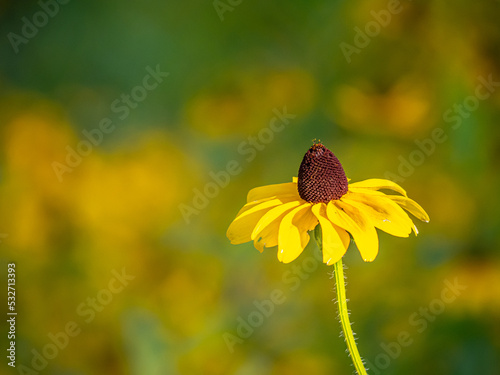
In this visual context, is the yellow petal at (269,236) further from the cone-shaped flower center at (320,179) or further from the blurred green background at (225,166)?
the blurred green background at (225,166)

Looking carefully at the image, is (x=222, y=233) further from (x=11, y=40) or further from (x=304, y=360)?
(x=11, y=40)

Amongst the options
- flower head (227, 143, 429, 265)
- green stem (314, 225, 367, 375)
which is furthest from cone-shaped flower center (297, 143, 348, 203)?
green stem (314, 225, 367, 375)

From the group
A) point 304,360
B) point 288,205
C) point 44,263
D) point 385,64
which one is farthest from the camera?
point 385,64

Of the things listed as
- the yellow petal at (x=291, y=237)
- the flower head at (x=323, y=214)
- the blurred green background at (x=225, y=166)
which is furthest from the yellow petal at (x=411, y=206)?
the blurred green background at (x=225, y=166)

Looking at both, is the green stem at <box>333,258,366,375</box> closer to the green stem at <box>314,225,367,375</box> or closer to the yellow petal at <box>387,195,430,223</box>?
the green stem at <box>314,225,367,375</box>

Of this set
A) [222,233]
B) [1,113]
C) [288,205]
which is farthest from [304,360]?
[1,113]
